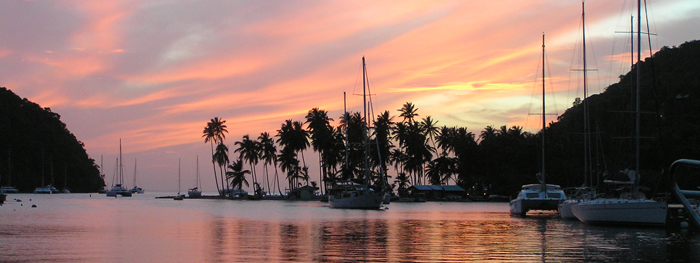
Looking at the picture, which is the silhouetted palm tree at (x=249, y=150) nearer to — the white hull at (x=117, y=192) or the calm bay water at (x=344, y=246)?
the white hull at (x=117, y=192)

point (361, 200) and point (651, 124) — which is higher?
point (651, 124)

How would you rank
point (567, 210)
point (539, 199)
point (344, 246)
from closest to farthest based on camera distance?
point (344, 246) → point (567, 210) → point (539, 199)

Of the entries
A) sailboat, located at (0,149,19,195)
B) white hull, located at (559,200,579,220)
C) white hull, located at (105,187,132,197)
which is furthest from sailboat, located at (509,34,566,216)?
sailboat, located at (0,149,19,195)

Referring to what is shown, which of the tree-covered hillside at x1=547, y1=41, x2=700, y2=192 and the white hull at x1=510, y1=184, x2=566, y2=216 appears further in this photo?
the tree-covered hillside at x1=547, y1=41, x2=700, y2=192

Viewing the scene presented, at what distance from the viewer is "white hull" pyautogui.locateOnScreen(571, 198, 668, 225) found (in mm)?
31391

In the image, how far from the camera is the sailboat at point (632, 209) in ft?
103

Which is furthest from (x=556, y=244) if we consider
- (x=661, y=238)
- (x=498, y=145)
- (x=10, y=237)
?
(x=498, y=145)

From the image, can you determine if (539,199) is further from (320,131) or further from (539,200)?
(320,131)

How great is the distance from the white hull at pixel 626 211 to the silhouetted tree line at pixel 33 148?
461ft

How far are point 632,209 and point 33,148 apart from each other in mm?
153835

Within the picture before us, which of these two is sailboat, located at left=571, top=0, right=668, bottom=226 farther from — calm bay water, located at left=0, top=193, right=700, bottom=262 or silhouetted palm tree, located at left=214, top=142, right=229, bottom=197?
silhouetted palm tree, located at left=214, top=142, right=229, bottom=197

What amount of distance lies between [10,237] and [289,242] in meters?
10.9

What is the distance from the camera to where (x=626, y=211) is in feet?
107

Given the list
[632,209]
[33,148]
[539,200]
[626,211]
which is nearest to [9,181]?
[33,148]
